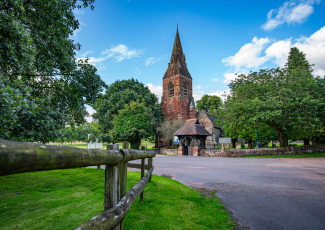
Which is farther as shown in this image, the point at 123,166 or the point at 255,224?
the point at 255,224

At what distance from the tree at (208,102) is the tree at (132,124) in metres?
28.5

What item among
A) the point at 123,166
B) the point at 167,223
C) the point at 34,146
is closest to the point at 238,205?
the point at 167,223

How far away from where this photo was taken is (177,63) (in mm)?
45125

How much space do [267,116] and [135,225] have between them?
59.2 ft

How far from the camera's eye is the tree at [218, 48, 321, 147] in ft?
59.4

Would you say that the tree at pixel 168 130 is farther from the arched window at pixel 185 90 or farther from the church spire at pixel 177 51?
the church spire at pixel 177 51

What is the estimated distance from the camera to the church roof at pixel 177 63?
4481 centimetres

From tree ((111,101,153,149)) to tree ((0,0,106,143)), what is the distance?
20.0 m

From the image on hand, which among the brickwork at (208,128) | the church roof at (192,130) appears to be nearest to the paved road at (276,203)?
the church roof at (192,130)

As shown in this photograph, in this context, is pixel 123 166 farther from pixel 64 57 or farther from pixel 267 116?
pixel 267 116

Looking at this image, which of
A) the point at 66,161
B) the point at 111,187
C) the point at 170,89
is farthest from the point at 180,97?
the point at 66,161

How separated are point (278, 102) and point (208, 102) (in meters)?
38.2

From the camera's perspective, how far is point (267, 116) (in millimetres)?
17609

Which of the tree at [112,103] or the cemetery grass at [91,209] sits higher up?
the tree at [112,103]
